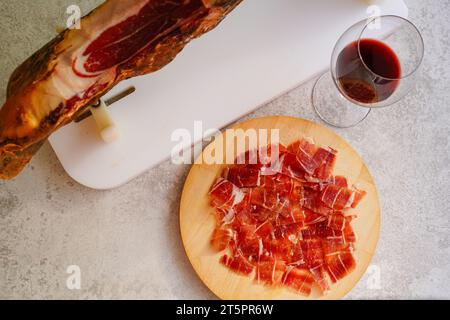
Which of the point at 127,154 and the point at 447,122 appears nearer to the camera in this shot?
the point at 127,154

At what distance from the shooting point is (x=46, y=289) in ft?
4.26

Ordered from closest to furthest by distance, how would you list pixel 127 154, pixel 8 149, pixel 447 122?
1. pixel 8 149
2. pixel 127 154
3. pixel 447 122

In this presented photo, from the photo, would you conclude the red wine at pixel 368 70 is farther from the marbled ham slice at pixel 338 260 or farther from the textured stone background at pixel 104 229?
the marbled ham slice at pixel 338 260

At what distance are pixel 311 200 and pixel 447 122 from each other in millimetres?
413

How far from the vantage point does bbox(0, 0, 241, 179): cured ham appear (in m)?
0.91

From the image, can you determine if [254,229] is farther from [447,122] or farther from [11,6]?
[11,6]

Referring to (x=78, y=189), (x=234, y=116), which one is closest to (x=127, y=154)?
(x=78, y=189)

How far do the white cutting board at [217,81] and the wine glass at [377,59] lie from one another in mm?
148

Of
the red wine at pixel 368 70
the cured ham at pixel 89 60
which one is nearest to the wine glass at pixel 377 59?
the red wine at pixel 368 70

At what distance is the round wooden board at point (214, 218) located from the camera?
1.27 m

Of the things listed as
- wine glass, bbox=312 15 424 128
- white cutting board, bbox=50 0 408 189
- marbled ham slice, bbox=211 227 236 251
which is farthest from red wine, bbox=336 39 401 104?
marbled ham slice, bbox=211 227 236 251

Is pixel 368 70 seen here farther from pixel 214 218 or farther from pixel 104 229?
pixel 104 229

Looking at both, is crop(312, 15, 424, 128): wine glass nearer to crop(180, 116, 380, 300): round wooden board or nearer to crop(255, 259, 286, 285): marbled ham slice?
crop(180, 116, 380, 300): round wooden board

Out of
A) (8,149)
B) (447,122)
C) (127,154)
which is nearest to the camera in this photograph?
(8,149)
